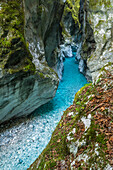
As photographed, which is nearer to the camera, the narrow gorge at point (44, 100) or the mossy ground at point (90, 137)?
the mossy ground at point (90, 137)

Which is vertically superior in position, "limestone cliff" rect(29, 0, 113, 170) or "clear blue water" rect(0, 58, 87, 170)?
"limestone cliff" rect(29, 0, 113, 170)

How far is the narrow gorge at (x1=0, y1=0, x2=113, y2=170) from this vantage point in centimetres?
338

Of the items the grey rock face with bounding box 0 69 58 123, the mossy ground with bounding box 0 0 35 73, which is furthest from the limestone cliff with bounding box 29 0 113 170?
the mossy ground with bounding box 0 0 35 73

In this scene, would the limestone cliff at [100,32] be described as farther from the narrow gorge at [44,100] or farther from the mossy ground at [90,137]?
the mossy ground at [90,137]

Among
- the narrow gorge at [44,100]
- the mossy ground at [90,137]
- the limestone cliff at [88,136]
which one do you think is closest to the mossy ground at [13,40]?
the narrow gorge at [44,100]

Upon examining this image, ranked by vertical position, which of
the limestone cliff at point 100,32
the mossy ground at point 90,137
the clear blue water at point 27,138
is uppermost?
the limestone cliff at point 100,32

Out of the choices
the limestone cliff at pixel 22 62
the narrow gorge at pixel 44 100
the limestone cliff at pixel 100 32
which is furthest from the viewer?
the limestone cliff at pixel 100 32

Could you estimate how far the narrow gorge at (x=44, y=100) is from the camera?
3383 millimetres

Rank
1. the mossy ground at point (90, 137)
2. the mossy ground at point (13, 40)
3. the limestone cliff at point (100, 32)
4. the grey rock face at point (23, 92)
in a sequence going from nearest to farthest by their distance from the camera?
the mossy ground at point (90, 137)
the mossy ground at point (13, 40)
the grey rock face at point (23, 92)
the limestone cliff at point (100, 32)

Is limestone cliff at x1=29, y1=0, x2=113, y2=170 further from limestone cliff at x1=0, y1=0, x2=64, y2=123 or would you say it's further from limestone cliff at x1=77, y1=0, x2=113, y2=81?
limestone cliff at x1=77, y1=0, x2=113, y2=81

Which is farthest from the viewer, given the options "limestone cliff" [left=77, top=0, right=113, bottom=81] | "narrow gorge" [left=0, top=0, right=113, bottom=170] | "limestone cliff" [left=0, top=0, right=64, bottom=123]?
"limestone cliff" [left=77, top=0, right=113, bottom=81]

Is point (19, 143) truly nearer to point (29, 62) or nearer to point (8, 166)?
A: point (8, 166)

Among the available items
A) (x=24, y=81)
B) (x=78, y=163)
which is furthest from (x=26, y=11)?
(x=78, y=163)

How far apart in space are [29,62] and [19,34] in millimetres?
2057
